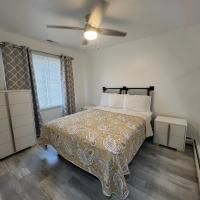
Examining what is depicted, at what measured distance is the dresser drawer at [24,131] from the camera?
2441 millimetres

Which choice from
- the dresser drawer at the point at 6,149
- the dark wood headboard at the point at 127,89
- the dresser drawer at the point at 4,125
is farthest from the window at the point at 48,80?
the dark wood headboard at the point at 127,89

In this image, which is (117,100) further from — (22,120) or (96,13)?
(22,120)

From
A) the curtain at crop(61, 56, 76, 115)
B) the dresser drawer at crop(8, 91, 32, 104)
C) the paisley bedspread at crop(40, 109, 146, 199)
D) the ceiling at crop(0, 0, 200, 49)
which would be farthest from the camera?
the curtain at crop(61, 56, 76, 115)

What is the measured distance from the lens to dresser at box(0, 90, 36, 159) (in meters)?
2.25

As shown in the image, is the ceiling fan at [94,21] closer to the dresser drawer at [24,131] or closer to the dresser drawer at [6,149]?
the dresser drawer at [24,131]

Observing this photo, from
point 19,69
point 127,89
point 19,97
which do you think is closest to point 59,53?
point 19,69

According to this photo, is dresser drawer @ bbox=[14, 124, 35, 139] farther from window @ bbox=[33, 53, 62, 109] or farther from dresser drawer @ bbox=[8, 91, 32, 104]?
window @ bbox=[33, 53, 62, 109]

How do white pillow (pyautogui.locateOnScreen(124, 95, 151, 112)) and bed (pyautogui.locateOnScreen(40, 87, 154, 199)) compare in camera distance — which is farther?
white pillow (pyautogui.locateOnScreen(124, 95, 151, 112))

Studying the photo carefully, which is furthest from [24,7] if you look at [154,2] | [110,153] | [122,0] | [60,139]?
[110,153]

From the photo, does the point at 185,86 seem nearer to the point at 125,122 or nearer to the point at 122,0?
the point at 125,122

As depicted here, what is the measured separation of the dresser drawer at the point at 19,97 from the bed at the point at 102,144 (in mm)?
813

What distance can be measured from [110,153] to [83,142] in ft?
1.43

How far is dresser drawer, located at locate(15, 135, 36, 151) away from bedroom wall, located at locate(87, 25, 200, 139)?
258cm

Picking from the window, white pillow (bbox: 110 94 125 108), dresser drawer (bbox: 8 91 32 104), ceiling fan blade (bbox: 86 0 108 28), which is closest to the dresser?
dresser drawer (bbox: 8 91 32 104)
